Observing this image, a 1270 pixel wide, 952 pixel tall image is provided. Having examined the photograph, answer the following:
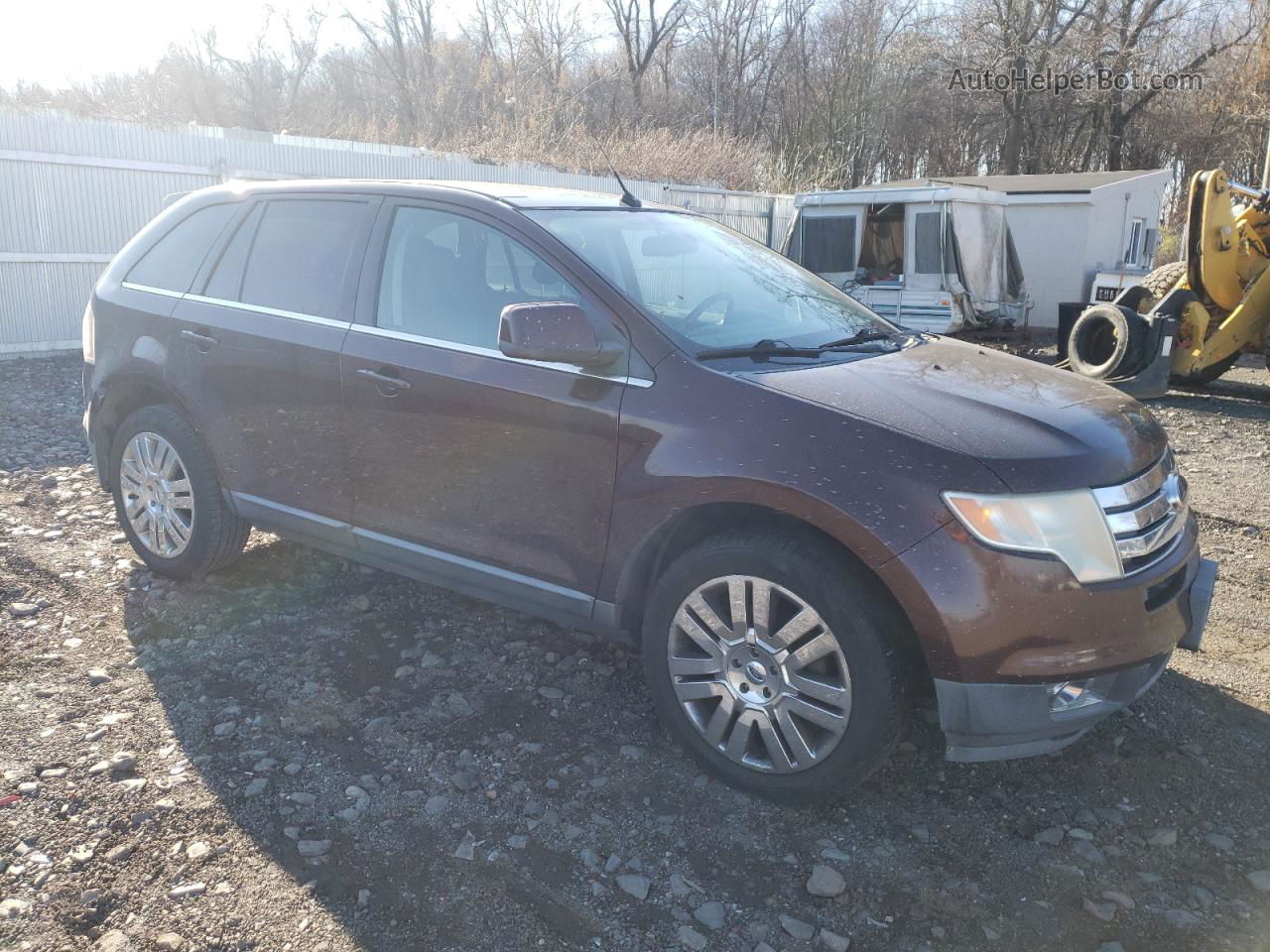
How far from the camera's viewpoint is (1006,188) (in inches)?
775

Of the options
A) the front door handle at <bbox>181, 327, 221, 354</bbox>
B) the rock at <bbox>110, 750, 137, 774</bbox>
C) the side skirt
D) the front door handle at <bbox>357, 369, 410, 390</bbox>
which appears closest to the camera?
the rock at <bbox>110, 750, 137, 774</bbox>

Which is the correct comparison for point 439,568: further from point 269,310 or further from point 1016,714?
point 1016,714

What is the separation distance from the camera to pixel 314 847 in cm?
283

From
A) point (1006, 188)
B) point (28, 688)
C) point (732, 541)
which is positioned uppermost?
point (1006, 188)

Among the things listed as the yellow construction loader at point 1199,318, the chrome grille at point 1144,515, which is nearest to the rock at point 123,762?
the chrome grille at point 1144,515

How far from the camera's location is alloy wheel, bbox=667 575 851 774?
2.86m

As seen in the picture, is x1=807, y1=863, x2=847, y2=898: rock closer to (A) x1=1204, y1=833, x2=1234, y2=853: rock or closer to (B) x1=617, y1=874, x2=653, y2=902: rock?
(B) x1=617, y1=874, x2=653, y2=902: rock

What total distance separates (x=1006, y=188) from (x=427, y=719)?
1926 centimetres

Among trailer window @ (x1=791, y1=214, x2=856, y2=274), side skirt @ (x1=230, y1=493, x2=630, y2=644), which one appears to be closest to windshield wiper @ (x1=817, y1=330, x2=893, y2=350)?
side skirt @ (x1=230, y1=493, x2=630, y2=644)

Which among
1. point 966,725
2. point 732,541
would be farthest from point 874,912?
point 732,541

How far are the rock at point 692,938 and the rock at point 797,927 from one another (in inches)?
8.6

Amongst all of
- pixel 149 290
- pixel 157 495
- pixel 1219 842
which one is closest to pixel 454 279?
pixel 149 290

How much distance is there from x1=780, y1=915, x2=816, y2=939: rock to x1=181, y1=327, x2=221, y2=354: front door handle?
3203 mm

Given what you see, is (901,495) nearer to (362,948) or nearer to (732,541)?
(732,541)
